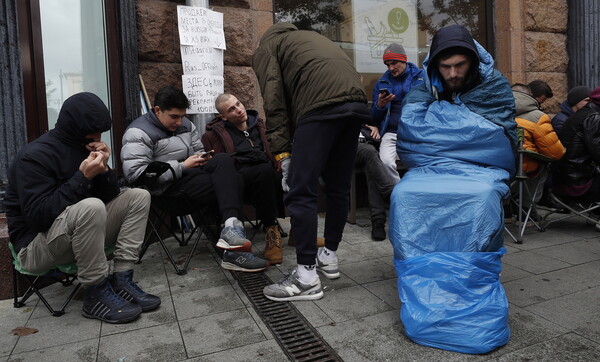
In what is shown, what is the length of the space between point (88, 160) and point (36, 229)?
1.70 feet

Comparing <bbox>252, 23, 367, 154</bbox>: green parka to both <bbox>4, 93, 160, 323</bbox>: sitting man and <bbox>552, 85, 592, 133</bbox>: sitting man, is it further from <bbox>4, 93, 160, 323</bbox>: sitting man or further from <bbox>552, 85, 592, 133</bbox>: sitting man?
<bbox>552, 85, 592, 133</bbox>: sitting man

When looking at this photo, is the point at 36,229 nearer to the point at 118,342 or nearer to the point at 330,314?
the point at 118,342

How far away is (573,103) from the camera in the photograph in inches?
194

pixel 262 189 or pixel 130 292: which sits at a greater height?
pixel 262 189

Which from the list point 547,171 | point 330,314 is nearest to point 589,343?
point 330,314

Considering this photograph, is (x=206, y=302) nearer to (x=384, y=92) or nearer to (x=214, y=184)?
(x=214, y=184)

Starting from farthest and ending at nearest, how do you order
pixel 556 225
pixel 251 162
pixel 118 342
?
pixel 556 225 < pixel 251 162 < pixel 118 342

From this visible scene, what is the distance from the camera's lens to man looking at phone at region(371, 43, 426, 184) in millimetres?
4543

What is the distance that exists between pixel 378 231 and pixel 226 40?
259 centimetres

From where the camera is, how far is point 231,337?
2424 mm

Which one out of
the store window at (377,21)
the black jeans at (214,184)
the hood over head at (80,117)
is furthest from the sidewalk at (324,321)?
the store window at (377,21)

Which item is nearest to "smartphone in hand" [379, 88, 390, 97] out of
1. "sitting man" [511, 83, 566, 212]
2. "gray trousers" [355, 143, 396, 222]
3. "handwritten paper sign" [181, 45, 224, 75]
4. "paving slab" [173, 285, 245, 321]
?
"gray trousers" [355, 143, 396, 222]

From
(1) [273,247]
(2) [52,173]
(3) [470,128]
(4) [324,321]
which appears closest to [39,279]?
(2) [52,173]

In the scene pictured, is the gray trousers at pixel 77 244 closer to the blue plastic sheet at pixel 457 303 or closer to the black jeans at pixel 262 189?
the black jeans at pixel 262 189
